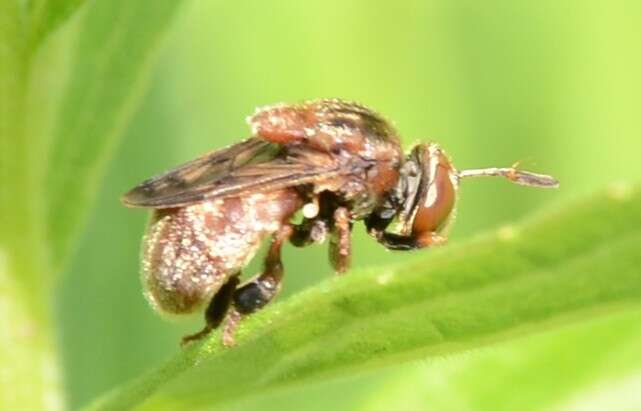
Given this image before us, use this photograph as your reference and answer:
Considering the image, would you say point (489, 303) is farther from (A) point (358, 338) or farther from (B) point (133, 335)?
(B) point (133, 335)

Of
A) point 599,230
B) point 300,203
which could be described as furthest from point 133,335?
point 599,230

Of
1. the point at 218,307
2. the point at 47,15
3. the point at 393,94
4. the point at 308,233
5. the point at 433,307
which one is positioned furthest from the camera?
the point at 393,94

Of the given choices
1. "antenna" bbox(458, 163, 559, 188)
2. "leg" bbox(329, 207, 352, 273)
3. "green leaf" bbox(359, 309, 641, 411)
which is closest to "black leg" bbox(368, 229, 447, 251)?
"leg" bbox(329, 207, 352, 273)

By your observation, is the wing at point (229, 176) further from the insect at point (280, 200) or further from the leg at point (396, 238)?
the leg at point (396, 238)

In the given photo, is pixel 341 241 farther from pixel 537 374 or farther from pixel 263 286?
pixel 537 374

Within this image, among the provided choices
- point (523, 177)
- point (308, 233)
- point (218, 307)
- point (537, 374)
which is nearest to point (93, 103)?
point (218, 307)

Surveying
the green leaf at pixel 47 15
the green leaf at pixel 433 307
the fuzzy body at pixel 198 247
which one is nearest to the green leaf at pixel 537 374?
the fuzzy body at pixel 198 247
